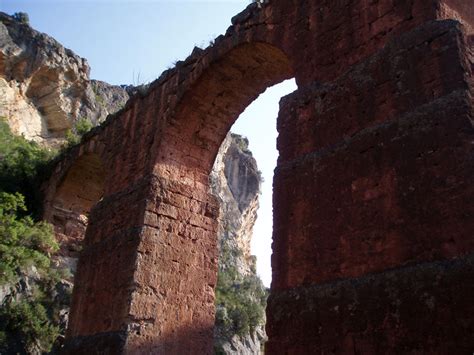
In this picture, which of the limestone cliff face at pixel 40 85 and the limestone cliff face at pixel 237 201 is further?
the limestone cliff face at pixel 237 201

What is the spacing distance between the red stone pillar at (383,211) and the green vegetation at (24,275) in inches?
279

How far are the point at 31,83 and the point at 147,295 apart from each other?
13.0m

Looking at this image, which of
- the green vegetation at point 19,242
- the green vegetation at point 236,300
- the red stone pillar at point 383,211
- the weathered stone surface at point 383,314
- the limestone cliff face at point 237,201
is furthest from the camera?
the limestone cliff face at point 237,201

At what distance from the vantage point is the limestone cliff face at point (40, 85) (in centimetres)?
1562

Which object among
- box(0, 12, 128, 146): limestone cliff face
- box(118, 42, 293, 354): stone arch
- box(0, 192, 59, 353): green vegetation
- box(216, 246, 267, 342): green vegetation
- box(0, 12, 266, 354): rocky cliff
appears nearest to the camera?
box(118, 42, 293, 354): stone arch

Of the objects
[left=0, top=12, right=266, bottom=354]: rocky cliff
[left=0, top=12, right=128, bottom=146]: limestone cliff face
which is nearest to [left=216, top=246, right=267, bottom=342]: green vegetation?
[left=0, top=12, right=266, bottom=354]: rocky cliff

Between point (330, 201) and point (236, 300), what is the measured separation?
13.0 meters

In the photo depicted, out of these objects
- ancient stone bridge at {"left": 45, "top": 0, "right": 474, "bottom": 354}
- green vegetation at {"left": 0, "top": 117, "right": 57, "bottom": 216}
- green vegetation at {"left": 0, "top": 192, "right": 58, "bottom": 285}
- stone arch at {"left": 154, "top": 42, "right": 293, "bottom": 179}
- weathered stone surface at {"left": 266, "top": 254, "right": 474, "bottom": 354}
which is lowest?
weathered stone surface at {"left": 266, "top": 254, "right": 474, "bottom": 354}

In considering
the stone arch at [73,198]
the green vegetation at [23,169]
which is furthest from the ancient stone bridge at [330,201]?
the green vegetation at [23,169]

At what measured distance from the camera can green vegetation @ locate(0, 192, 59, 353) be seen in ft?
29.9

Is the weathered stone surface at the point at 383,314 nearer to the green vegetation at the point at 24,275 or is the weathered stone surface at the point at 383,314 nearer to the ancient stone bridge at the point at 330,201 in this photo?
the ancient stone bridge at the point at 330,201

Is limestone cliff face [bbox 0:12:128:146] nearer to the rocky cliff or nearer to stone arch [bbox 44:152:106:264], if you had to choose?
the rocky cliff

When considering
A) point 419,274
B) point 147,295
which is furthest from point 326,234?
point 147,295

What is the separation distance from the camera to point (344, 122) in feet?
12.9
